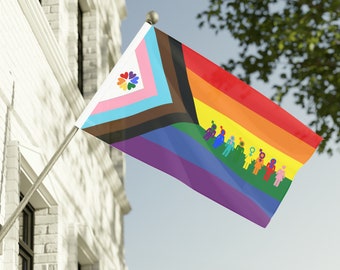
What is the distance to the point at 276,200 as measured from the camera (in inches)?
323

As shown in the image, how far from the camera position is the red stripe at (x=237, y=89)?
315 inches

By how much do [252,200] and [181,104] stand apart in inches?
40.3

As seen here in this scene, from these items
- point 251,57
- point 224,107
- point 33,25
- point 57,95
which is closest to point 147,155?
point 224,107

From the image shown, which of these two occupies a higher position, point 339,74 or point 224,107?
point 339,74

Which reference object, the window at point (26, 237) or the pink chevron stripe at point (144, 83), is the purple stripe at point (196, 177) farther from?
the window at point (26, 237)

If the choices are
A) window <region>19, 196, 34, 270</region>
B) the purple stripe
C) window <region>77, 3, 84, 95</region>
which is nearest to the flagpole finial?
the purple stripe

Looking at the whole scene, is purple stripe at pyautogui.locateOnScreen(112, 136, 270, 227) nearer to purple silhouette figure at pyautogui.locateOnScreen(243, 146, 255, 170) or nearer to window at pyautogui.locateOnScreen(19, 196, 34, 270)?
purple silhouette figure at pyautogui.locateOnScreen(243, 146, 255, 170)

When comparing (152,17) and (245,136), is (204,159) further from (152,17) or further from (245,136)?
(152,17)

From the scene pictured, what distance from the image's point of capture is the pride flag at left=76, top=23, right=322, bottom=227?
750cm

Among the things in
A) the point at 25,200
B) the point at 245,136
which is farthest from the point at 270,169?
the point at 25,200

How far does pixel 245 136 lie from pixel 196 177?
0.68 metres

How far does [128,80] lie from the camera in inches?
296

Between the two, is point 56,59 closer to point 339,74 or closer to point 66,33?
point 66,33

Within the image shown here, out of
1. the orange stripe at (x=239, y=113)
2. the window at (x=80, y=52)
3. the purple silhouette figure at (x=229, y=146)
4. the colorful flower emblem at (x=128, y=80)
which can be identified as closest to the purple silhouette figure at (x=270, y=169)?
the orange stripe at (x=239, y=113)
